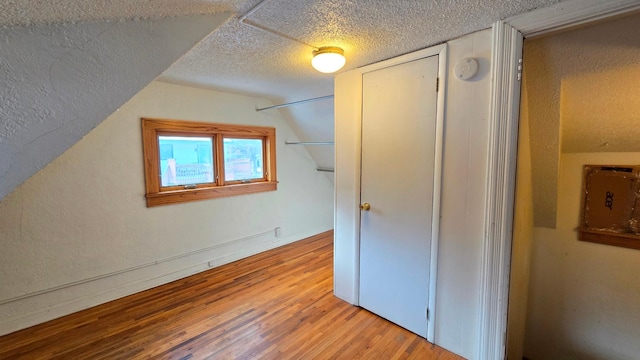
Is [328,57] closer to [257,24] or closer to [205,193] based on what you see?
[257,24]

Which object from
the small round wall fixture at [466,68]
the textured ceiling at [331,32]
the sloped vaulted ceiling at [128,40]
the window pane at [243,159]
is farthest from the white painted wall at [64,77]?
the window pane at [243,159]

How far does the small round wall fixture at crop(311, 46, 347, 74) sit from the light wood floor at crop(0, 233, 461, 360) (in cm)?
191

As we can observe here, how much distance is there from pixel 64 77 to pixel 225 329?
1884 mm

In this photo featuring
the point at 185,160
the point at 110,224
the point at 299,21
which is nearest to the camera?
the point at 299,21

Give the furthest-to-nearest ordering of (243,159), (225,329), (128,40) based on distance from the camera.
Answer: (243,159) → (225,329) → (128,40)

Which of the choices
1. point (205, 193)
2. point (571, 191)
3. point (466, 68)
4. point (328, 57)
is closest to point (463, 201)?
point (466, 68)

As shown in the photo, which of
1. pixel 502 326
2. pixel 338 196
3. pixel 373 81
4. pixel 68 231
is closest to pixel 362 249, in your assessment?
pixel 338 196

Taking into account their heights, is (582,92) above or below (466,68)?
below

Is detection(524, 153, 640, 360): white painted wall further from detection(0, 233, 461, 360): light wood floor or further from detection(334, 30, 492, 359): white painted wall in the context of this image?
detection(0, 233, 461, 360): light wood floor

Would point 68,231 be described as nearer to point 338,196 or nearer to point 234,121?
point 234,121

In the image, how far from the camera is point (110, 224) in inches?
97.7

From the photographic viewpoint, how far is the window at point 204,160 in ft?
8.90

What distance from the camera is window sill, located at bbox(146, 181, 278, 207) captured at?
2.73m

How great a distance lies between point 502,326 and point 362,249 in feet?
3.43
